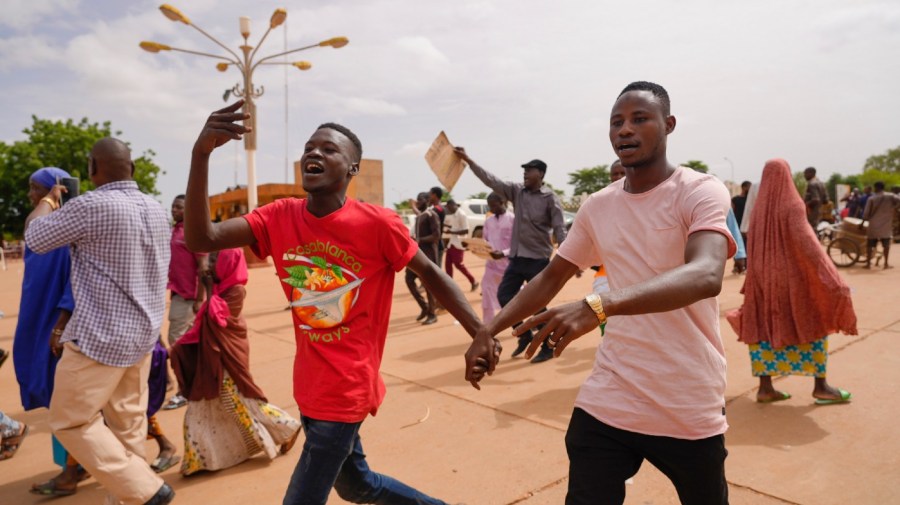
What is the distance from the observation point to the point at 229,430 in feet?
12.6

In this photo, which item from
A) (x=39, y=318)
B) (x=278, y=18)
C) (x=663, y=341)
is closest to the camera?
(x=663, y=341)

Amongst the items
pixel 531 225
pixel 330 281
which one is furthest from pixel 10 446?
pixel 531 225

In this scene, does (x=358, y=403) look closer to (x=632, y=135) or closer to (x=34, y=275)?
(x=632, y=135)

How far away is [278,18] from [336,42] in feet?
4.82

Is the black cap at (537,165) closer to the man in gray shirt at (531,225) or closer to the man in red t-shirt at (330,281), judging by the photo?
the man in gray shirt at (531,225)

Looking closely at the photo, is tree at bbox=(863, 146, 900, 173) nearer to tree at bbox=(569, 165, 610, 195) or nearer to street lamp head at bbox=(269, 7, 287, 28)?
tree at bbox=(569, 165, 610, 195)

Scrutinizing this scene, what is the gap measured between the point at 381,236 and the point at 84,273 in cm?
166

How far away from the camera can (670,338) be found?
1957 mm

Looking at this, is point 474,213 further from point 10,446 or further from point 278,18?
point 10,446

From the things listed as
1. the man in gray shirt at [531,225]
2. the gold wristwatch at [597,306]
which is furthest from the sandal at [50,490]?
the man in gray shirt at [531,225]

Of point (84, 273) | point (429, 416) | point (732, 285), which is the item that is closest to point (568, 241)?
point (84, 273)

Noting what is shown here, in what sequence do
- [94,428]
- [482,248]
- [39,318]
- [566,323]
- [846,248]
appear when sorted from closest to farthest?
[566,323], [94,428], [39,318], [482,248], [846,248]

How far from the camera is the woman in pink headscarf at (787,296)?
13.9 feet

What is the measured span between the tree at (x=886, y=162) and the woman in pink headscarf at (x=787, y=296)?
97.2 metres
